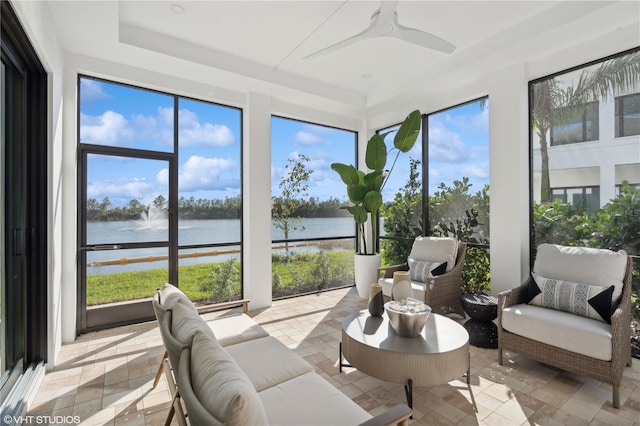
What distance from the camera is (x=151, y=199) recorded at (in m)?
4.06

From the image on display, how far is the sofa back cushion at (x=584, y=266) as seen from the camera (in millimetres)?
2613

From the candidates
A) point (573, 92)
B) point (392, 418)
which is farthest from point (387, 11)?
point (392, 418)

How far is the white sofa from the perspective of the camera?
987mm

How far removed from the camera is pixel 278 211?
5.11m

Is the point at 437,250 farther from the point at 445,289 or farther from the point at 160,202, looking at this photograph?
the point at 160,202

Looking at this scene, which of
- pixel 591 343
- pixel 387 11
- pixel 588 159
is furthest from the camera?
pixel 588 159

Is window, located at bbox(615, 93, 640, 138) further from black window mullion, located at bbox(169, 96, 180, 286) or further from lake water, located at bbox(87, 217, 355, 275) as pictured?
black window mullion, located at bbox(169, 96, 180, 286)

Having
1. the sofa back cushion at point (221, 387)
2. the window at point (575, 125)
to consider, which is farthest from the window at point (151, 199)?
the window at point (575, 125)

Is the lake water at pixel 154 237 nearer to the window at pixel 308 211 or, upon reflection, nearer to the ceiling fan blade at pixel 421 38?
the window at pixel 308 211

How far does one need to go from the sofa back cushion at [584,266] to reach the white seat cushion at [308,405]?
243 centimetres

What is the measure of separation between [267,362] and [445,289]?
2.56 metres

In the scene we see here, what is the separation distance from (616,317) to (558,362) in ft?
1.82

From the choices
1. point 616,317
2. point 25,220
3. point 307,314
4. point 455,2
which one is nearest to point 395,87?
point 455,2

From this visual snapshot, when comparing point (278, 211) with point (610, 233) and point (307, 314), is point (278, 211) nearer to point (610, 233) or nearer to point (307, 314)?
point (307, 314)
